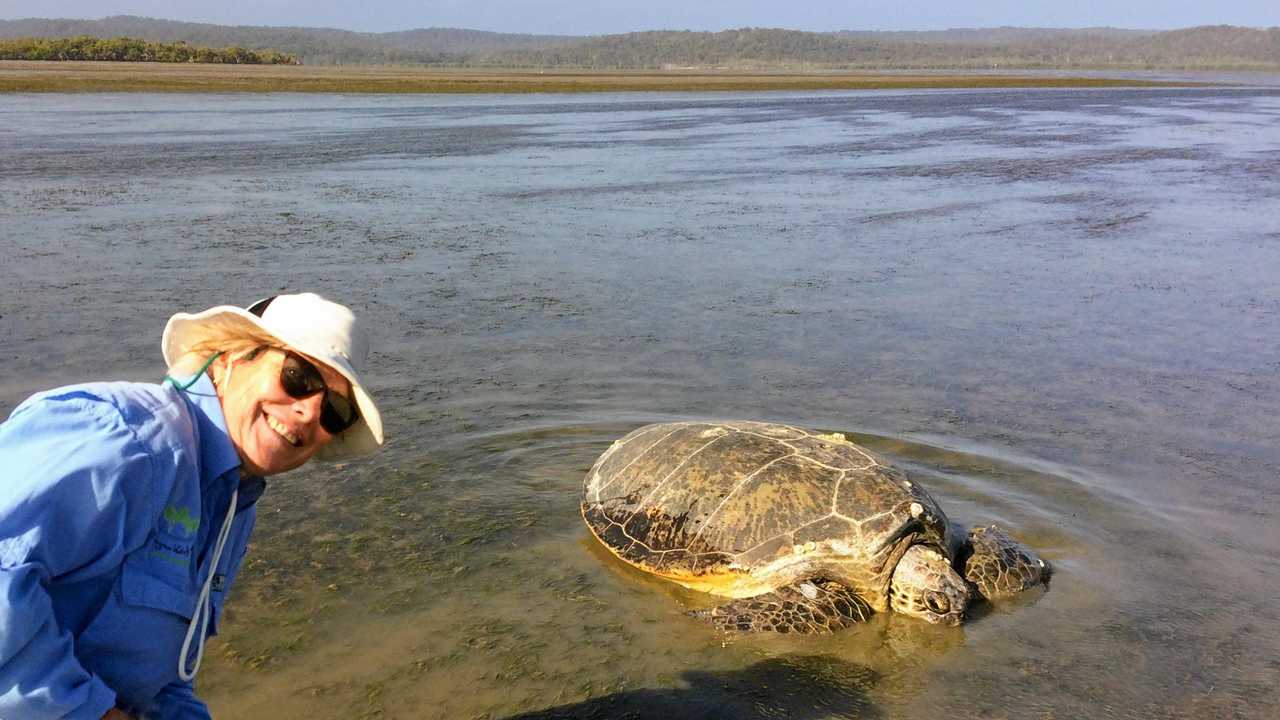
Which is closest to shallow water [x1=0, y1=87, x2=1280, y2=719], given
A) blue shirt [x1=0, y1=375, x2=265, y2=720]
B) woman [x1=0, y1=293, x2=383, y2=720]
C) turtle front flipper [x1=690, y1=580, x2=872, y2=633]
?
turtle front flipper [x1=690, y1=580, x2=872, y2=633]

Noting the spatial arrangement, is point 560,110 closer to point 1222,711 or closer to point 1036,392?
point 1036,392

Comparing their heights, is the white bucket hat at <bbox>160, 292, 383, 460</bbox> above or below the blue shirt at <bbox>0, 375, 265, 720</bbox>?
above

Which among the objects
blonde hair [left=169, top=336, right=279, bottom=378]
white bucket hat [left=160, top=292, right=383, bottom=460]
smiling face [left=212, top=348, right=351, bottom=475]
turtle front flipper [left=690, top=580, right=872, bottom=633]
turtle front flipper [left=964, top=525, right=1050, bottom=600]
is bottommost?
turtle front flipper [left=690, top=580, right=872, bottom=633]

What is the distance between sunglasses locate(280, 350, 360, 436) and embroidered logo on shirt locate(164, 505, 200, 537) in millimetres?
412

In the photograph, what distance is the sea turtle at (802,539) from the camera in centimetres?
578

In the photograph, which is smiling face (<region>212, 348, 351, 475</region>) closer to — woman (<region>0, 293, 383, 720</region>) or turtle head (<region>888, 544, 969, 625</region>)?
woman (<region>0, 293, 383, 720</region>)

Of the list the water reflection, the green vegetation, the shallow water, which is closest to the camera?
the water reflection

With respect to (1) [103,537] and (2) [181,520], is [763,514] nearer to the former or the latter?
(2) [181,520]


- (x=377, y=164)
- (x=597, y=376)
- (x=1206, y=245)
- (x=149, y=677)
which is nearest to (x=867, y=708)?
(x=149, y=677)

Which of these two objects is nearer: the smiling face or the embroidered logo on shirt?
the embroidered logo on shirt

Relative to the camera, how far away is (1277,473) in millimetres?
7500

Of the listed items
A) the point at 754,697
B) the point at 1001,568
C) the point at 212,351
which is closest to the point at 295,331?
the point at 212,351

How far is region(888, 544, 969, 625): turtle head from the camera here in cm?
570

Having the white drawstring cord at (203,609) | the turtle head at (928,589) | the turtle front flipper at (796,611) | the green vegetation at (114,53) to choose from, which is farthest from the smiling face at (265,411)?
the green vegetation at (114,53)
